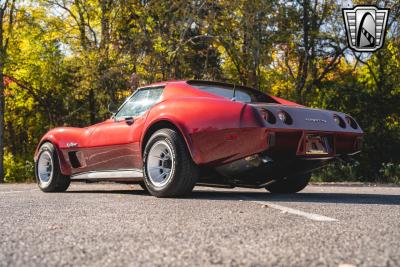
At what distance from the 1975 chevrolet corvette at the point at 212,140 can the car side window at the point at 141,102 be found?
0.04 feet

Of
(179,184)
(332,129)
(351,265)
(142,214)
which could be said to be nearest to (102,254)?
(351,265)

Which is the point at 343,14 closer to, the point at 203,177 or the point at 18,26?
the point at 18,26

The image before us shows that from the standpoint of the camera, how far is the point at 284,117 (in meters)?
5.28

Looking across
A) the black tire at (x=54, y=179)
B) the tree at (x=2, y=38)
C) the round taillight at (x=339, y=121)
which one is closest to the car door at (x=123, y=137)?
the black tire at (x=54, y=179)

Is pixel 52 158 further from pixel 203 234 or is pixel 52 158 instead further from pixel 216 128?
pixel 203 234

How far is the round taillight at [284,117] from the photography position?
525cm

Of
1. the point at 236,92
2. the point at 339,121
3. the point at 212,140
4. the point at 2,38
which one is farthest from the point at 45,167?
the point at 2,38

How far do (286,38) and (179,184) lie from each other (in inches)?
514

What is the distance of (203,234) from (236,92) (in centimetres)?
326

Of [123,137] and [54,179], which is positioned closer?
[123,137]

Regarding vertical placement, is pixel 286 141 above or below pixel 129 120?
below

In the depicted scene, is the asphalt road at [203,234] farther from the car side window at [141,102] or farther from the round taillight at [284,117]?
the car side window at [141,102]

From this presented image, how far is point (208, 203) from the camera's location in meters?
5.05

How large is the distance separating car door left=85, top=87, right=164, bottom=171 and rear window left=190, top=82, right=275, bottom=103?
59 centimetres
